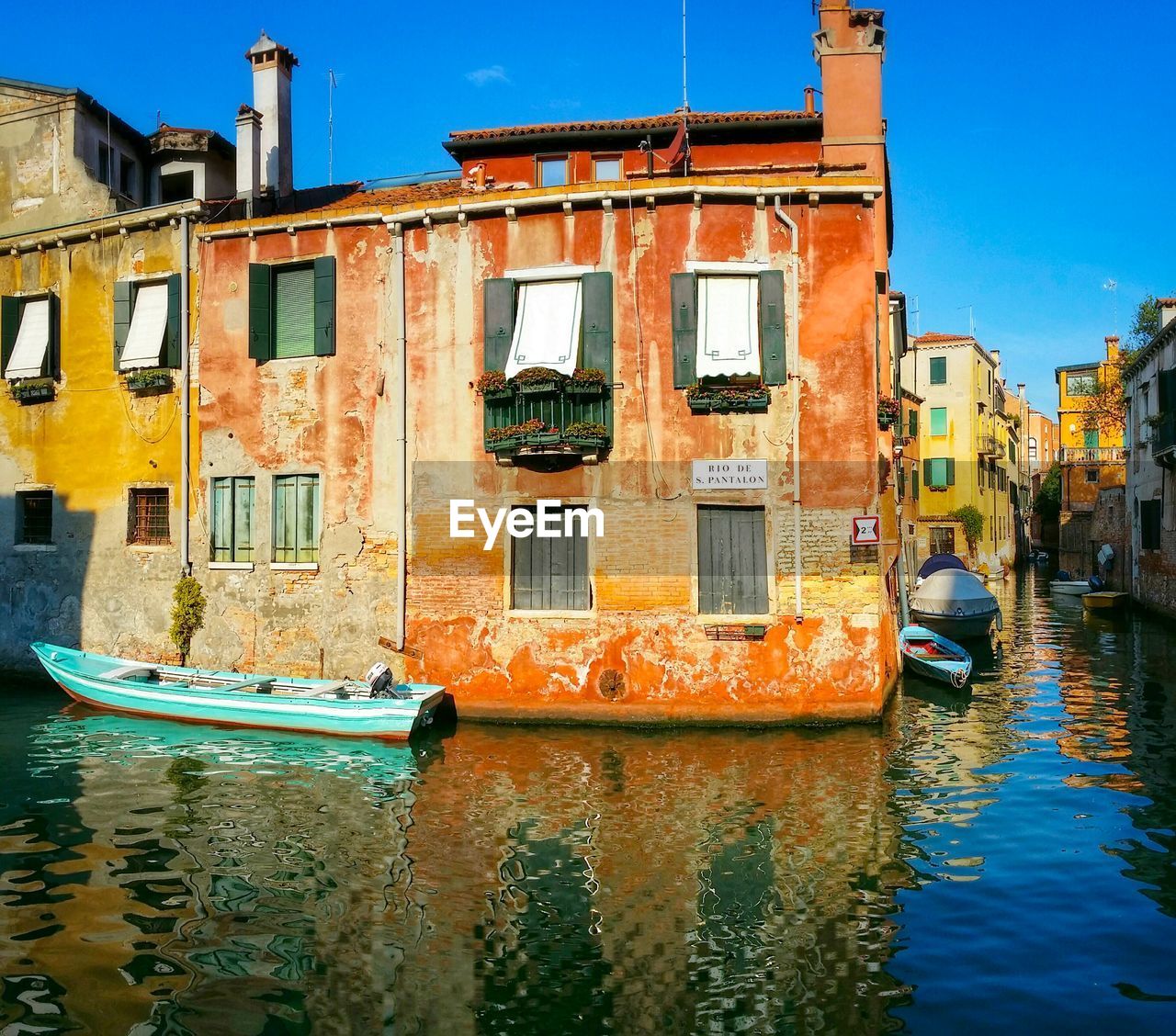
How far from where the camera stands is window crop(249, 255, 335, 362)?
563 inches

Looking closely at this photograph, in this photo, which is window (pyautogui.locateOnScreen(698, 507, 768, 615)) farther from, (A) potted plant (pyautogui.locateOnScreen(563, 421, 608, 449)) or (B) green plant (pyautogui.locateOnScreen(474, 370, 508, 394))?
(B) green plant (pyautogui.locateOnScreen(474, 370, 508, 394))

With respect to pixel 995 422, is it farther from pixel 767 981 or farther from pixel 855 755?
pixel 767 981

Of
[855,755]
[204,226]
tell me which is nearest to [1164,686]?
[855,755]

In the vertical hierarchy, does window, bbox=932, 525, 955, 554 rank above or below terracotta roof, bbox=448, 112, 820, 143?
below

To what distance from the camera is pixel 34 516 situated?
16.7 metres

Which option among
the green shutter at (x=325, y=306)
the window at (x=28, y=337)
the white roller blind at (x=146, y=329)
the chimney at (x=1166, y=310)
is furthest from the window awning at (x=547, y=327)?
the chimney at (x=1166, y=310)

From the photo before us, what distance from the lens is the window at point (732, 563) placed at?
1302 cm

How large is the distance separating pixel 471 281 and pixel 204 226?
466 centimetres

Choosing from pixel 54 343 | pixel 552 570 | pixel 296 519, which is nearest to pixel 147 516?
pixel 296 519

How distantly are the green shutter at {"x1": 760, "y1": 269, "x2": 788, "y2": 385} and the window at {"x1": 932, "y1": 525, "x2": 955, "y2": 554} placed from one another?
34.2 meters

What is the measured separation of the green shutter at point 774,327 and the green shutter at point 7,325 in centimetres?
1278

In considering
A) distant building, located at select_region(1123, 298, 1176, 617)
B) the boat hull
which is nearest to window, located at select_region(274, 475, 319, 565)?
the boat hull

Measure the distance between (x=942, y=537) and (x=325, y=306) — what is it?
36582 millimetres

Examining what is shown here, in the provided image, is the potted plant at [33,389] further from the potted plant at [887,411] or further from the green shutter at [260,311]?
the potted plant at [887,411]
